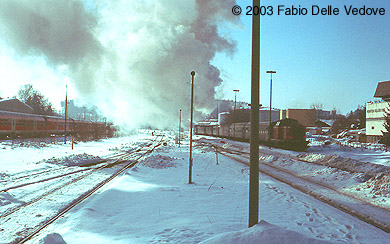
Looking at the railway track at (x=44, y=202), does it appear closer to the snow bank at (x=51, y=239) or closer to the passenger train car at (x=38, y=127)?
the snow bank at (x=51, y=239)

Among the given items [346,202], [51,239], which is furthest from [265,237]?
[346,202]

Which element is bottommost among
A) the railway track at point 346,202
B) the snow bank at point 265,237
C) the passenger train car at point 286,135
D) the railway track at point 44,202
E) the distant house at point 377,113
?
the railway track at point 44,202

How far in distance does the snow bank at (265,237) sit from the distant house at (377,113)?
46643mm

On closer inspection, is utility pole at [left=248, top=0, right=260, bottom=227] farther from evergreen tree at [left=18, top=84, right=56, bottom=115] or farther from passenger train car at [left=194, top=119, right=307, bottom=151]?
evergreen tree at [left=18, top=84, right=56, bottom=115]

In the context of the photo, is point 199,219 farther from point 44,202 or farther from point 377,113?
point 377,113

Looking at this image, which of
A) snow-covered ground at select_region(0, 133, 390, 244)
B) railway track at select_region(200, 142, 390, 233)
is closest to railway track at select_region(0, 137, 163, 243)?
snow-covered ground at select_region(0, 133, 390, 244)

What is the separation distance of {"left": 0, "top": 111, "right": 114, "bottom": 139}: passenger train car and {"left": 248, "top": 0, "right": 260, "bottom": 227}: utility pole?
3623 cm

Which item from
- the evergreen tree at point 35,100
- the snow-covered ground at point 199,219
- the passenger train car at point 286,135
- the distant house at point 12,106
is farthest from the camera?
the evergreen tree at point 35,100

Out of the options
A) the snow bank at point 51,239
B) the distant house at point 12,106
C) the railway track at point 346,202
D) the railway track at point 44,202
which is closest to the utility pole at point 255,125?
the snow bank at point 51,239

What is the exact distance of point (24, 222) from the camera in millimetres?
6594

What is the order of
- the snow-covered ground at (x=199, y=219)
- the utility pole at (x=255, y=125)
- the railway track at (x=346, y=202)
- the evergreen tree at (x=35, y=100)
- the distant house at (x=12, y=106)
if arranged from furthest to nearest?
1. the evergreen tree at (x=35, y=100)
2. the distant house at (x=12, y=106)
3. the railway track at (x=346, y=202)
4. the snow-covered ground at (x=199, y=219)
5. the utility pole at (x=255, y=125)

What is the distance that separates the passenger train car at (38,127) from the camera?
3297 centimetres

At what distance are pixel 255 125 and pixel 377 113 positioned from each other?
1898 inches

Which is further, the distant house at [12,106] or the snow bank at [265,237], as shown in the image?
the distant house at [12,106]
